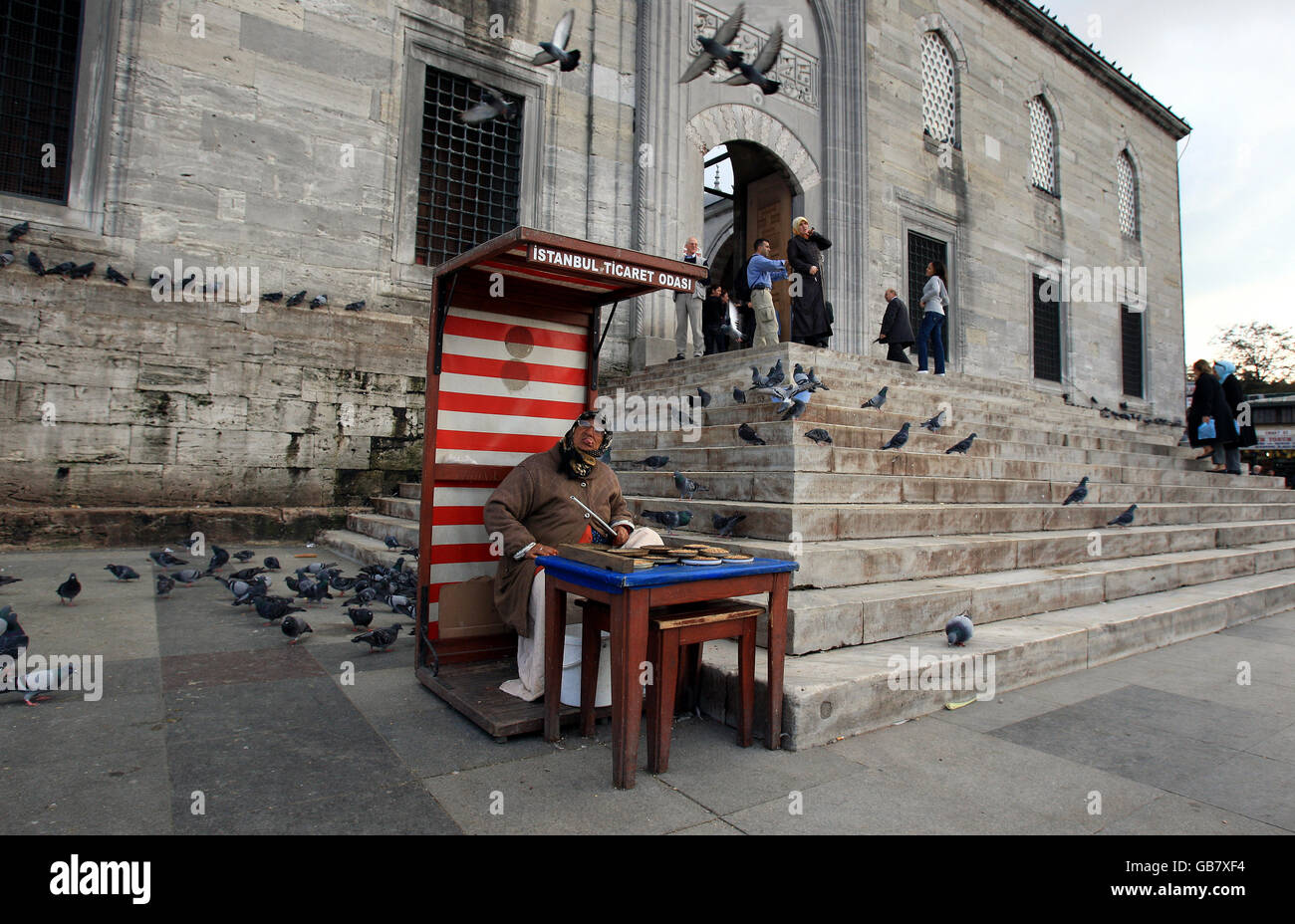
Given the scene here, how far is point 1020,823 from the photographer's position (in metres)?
2.78

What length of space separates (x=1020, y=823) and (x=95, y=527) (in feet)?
30.6

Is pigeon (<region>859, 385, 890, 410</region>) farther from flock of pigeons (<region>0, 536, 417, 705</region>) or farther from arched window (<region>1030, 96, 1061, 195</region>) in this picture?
arched window (<region>1030, 96, 1061, 195</region>)

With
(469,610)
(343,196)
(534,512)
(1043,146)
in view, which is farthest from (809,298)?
(1043,146)

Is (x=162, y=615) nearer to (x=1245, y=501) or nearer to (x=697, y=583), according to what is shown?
(x=697, y=583)

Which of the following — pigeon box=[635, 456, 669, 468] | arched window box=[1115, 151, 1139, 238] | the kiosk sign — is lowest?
pigeon box=[635, 456, 669, 468]

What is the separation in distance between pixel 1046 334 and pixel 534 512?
892 inches

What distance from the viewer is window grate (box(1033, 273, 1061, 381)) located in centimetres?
2208

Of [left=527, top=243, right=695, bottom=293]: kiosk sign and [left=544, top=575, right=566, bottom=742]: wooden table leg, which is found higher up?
[left=527, top=243, right=695, bottom=293]: kiosk sign

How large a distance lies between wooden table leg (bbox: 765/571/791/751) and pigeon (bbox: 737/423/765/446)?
11.7 feet

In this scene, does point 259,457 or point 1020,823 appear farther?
point 259,457

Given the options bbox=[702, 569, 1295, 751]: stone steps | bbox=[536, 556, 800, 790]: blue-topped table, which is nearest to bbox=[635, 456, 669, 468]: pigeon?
bbox=[702, 569, 1295, 751]: stone steps
